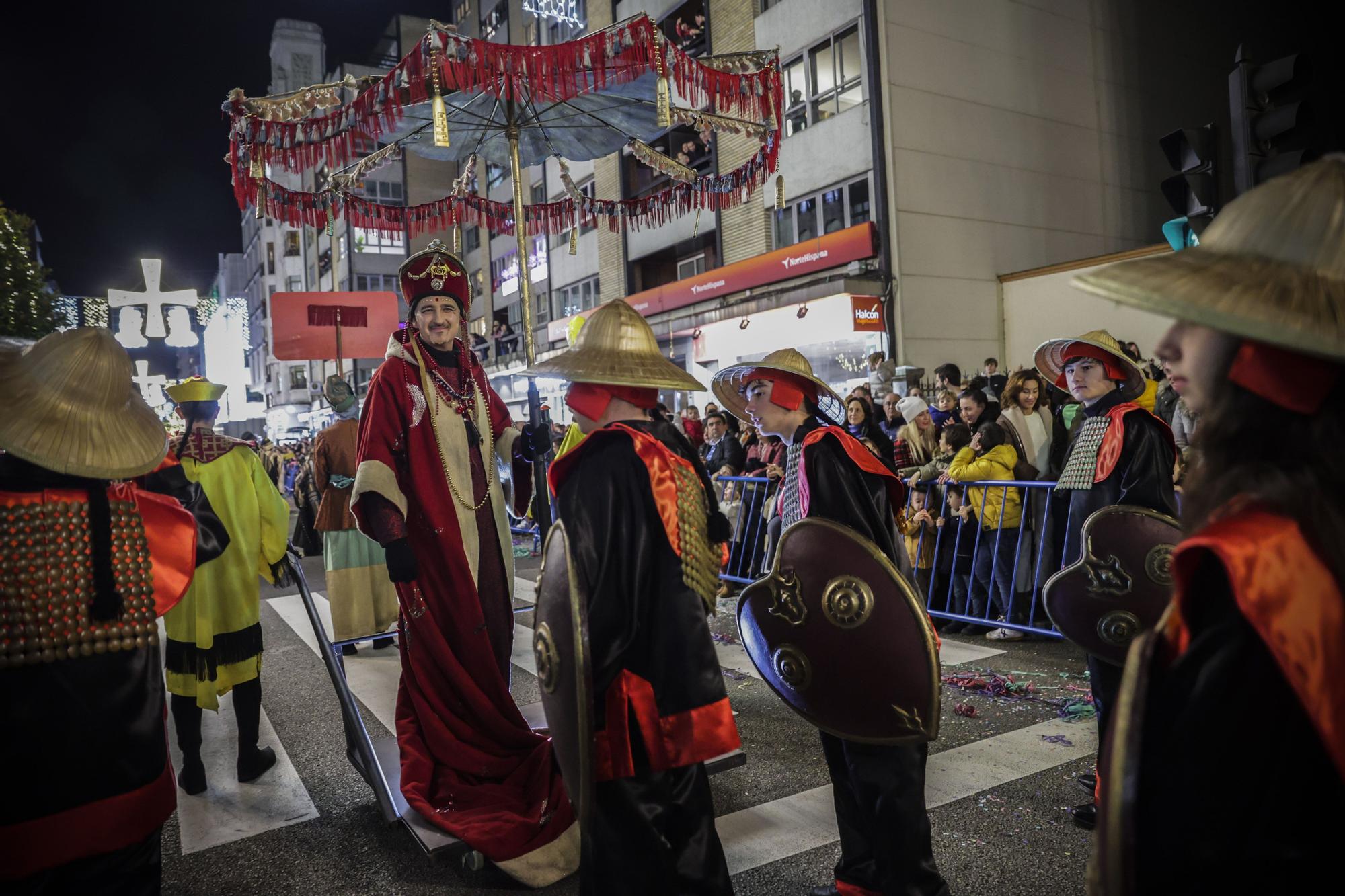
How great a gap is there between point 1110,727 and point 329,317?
6100 millimetres

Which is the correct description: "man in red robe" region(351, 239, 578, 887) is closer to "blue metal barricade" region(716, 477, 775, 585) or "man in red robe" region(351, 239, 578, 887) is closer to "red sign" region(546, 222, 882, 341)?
"blue metal barricade" region(716, 477, 775, 585)

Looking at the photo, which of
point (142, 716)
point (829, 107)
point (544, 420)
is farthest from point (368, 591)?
point (829, 107)

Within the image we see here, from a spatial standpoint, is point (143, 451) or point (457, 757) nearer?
point (143, 451)

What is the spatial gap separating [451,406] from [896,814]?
2.55 meters

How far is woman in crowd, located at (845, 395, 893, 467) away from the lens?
6.99 meters

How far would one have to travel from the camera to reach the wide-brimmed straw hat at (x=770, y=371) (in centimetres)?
315

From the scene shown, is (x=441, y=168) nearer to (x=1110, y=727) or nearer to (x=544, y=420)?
(x=544, y=420)

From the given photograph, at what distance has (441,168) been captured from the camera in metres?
45.5

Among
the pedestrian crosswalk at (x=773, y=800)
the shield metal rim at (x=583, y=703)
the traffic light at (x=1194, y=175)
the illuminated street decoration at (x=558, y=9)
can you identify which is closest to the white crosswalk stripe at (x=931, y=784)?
the pedestrian crosswalk at (x=773, y=800)

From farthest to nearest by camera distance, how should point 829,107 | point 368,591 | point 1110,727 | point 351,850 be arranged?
1. point 829,107
2. point 368,591
3. point 351,850
4. point 1110,727

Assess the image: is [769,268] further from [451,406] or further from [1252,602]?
[1252,602]

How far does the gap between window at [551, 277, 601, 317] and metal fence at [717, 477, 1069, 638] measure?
740 inches

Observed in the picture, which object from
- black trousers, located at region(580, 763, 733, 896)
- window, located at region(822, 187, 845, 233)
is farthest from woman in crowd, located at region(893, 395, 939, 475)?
window, located at region(822, 187, 845, 233)

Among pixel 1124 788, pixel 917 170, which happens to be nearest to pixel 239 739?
pixel 1124 788
